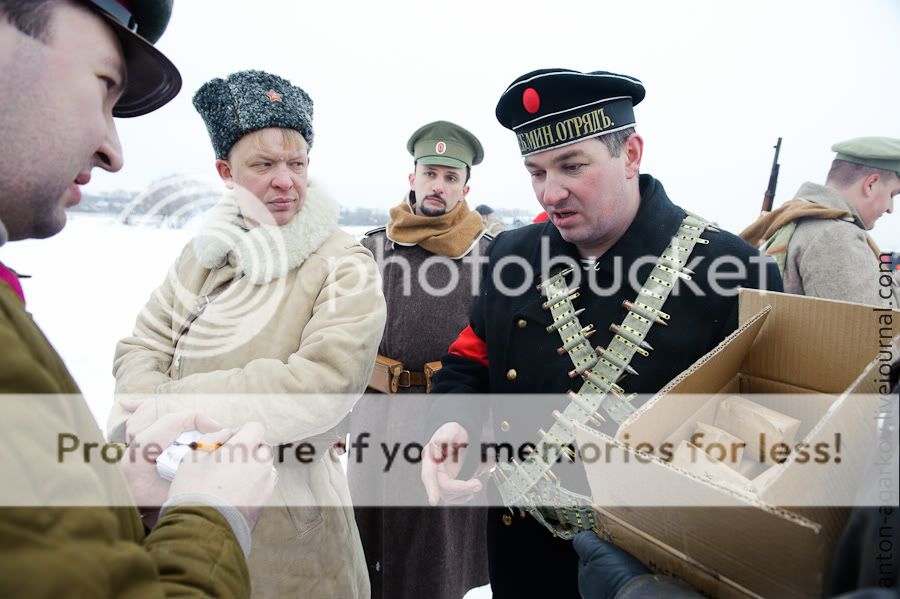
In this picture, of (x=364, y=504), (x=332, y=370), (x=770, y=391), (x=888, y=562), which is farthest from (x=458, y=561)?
(x=888, y=562)

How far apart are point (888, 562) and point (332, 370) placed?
1.32 m

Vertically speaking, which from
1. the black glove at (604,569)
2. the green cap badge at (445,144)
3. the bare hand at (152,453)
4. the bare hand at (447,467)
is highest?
the green cap badge at (445,144)

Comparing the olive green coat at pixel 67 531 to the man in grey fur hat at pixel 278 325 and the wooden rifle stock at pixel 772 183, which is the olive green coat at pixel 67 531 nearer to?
the man in grey fur hat at pixel 278 325

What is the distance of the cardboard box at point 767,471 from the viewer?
25.9 inches

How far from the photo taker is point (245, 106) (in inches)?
65.2

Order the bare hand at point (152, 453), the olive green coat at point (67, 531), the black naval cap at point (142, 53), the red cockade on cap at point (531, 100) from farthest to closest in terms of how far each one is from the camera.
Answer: the red cockade on cap at point (531, 100), the bare hand at point (152, 453), the black naval cap at point (142, 53), the olive green coat at point (67, 531)

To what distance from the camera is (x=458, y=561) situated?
111 inches

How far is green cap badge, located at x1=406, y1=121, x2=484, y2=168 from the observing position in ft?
11.0

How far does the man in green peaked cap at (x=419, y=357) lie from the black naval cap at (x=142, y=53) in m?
1.99

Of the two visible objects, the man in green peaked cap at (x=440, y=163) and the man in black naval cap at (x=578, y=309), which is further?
the man in green peaked cap at (x=440, y=163)

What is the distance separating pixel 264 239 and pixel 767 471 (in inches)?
61.7

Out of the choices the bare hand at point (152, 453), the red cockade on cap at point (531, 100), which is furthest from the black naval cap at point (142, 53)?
the red cockade on cap at point (531, 100)

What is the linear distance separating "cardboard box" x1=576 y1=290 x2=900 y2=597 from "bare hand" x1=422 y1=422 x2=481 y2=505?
28.2 inches

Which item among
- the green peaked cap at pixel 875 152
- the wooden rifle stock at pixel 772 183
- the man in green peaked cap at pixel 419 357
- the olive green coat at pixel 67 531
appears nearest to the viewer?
the olive green coat at pixel 67 531
